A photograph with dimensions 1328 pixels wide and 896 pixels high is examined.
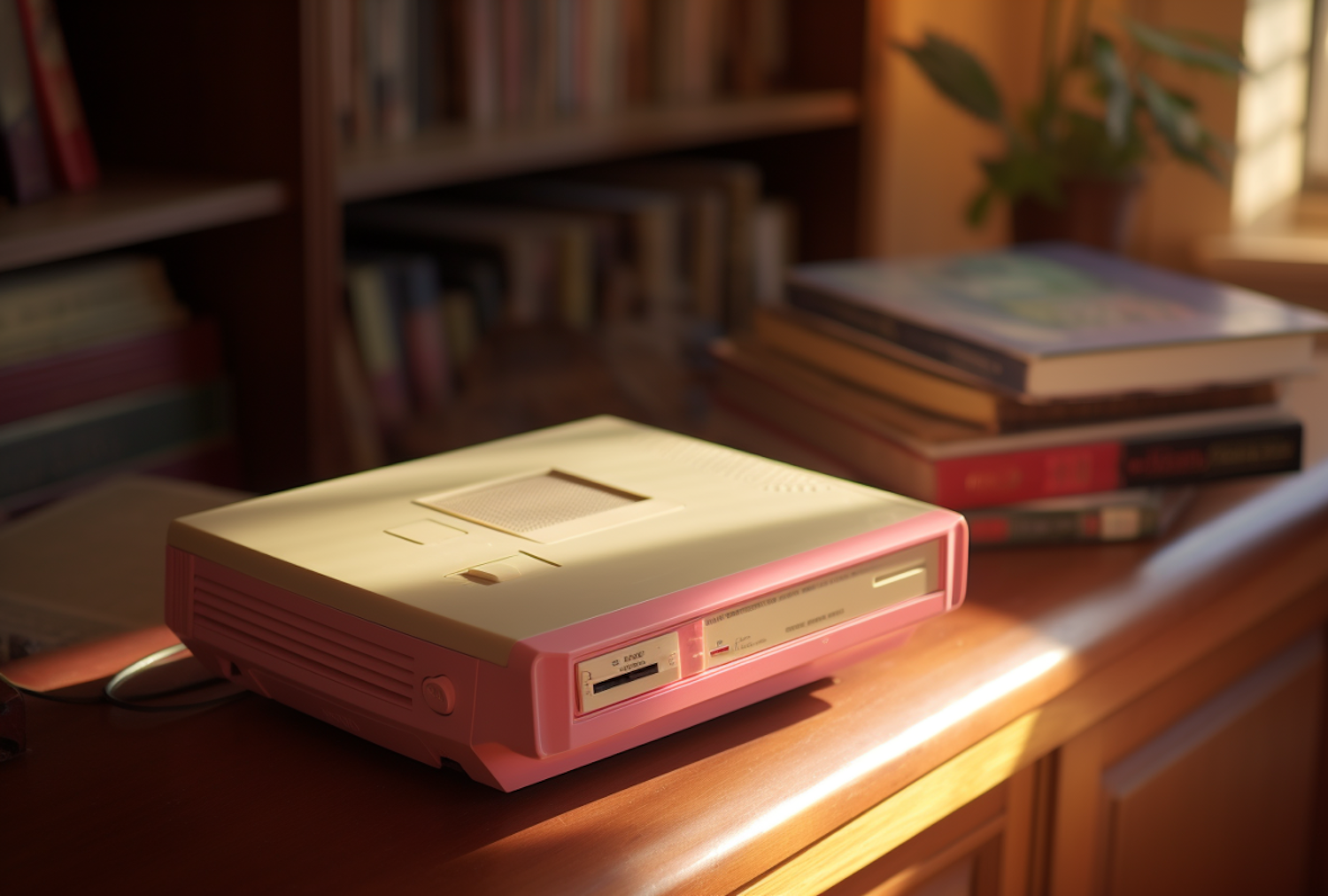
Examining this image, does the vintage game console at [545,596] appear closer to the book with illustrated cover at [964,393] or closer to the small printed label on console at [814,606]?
the small printed label on console at [814,606]

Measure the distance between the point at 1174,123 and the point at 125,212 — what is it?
0.92 meters

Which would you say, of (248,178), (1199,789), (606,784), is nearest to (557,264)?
(248,178)

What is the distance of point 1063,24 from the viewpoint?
1833 mm

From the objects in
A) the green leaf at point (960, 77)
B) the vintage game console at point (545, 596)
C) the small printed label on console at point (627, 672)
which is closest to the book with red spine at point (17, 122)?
the vintage game console at point (545, 596)

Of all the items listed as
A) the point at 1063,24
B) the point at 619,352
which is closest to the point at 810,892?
the point at 619,352

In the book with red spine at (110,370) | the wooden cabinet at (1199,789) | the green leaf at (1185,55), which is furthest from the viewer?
the green leaf at (1185,55)

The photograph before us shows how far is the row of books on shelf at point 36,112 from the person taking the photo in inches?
37.5

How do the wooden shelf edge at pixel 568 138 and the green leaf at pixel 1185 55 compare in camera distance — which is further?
the green leaf at pixel 1185 55

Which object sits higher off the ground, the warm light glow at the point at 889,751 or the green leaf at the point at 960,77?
the green leaf at the point at 960,77

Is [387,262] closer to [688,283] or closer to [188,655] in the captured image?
[688,283]

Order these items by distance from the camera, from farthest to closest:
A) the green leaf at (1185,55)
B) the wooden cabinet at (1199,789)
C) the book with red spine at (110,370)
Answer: the green leaf at (1185,55) < the book with red spine at (110,370) < the wooden cabinet at (1199,789)

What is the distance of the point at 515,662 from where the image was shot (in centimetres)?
52

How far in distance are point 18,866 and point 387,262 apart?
0.80 m

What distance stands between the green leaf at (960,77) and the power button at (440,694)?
0.96 m
